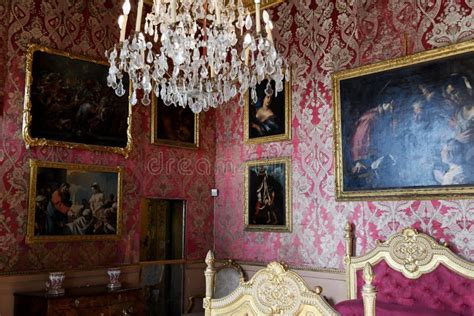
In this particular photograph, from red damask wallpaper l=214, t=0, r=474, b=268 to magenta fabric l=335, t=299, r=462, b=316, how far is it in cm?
76

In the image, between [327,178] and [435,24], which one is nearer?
[435,24]

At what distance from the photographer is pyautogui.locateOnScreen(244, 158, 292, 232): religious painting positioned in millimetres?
7613

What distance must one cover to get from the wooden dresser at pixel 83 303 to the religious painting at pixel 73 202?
75cm

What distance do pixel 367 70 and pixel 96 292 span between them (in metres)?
4.48

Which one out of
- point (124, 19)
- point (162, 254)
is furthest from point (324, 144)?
point (124, 19)

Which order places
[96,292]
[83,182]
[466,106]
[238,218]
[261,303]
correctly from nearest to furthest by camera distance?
[261,303] < [466,106] < [96,292] < [83,182] < [238,218]

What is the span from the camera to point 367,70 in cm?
675

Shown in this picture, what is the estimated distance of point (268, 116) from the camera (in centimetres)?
803

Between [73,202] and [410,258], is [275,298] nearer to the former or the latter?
[410,258]

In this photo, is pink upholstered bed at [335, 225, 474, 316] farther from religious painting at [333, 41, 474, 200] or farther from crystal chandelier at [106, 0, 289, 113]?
crystal chandelier at [106, 0, 289, 113]

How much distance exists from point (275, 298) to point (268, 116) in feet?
16.6

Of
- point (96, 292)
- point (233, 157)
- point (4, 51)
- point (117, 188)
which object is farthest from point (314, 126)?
point (4, 51)

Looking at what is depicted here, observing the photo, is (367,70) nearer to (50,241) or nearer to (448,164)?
(448,164)

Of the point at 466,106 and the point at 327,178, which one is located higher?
the point at 466,106
